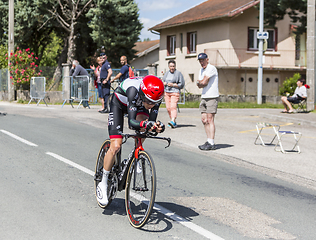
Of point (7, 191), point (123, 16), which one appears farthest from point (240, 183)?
point (123, 16)

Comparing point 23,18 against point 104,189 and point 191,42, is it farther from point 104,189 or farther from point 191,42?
point 104,189

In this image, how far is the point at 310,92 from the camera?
19.0 m

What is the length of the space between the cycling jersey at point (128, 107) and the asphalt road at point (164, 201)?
1061 millimetres

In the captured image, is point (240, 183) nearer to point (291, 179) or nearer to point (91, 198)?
point (291, 179)

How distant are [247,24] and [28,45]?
17679 millimetres

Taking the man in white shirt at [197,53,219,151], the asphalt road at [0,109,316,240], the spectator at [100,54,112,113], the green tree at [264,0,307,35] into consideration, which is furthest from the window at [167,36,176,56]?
the asphalt road at [0,109,316,240]

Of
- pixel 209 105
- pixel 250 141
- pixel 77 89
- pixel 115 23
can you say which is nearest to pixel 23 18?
pixel 115 23

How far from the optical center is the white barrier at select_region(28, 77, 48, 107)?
853 inches

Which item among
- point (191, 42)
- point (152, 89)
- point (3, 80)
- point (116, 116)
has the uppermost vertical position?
point (191, 42)

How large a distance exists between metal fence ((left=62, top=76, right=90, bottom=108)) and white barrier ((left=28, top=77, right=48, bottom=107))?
42.5 inches

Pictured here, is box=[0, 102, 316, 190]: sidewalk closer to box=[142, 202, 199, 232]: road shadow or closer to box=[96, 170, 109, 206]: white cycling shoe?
box=[142, 202, 199, 232]: road shadow

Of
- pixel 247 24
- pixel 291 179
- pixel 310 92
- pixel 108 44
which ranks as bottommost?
pixel 291 179

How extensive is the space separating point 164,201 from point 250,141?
6.71m

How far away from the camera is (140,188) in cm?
472
